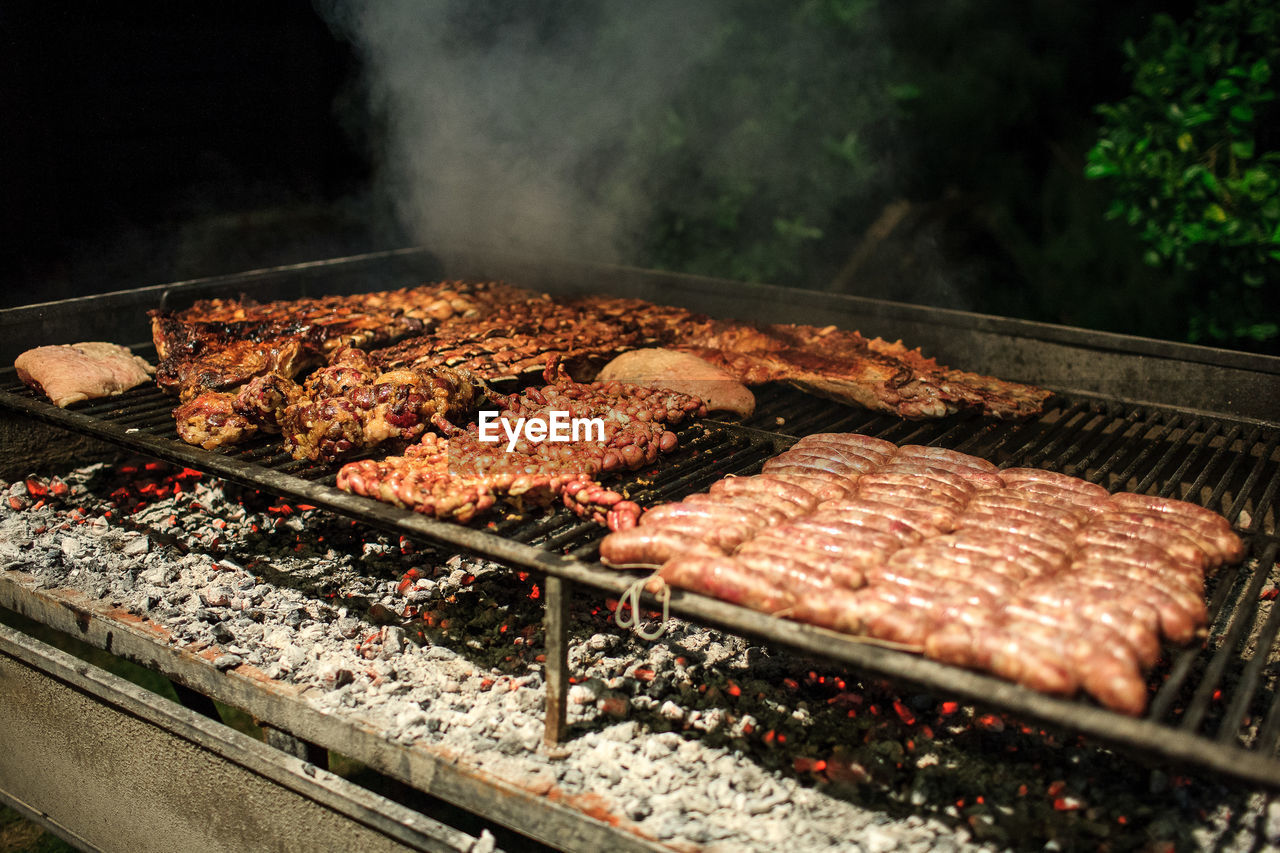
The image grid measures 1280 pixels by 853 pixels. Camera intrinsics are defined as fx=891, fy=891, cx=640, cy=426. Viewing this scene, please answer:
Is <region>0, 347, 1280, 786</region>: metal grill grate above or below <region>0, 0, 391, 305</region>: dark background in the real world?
below

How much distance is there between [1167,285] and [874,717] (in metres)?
6.67

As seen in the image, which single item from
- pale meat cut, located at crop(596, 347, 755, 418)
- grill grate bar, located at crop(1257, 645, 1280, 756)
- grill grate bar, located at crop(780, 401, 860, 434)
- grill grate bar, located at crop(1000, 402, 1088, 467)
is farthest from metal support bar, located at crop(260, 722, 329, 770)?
grill grate bar, located at crop(1000, 402, 1088, 467)

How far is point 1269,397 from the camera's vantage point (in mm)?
4973

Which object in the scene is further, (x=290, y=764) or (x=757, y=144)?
(x=757, y=144)

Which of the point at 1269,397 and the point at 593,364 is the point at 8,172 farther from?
the point at 1269,397

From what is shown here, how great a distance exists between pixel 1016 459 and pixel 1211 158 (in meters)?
3.05

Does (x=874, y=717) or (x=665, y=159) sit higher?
(x=665, y=159)

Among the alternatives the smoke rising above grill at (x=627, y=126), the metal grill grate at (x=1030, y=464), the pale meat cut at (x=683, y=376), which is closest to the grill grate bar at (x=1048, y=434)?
the metal grill grate at (x=1030, y=464)

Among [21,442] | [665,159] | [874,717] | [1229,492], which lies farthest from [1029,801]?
[665,159]

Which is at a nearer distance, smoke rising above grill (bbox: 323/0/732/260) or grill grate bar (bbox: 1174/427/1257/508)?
grill grate bar (bbox: 1174/427/1257/508)

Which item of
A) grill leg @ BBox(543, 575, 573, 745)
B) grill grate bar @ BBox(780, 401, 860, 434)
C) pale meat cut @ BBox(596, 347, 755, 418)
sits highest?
pale meat cut @ BBox(596, 347, 755, 418)

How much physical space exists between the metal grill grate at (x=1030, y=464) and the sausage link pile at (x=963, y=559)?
0.11 m

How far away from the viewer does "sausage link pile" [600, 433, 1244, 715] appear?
2.65 meters

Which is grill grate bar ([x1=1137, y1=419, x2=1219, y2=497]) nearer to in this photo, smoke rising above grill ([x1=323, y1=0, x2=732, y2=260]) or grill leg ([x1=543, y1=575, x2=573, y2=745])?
grill leg ([x1=543, y1=575, x2=573, y2=745])
